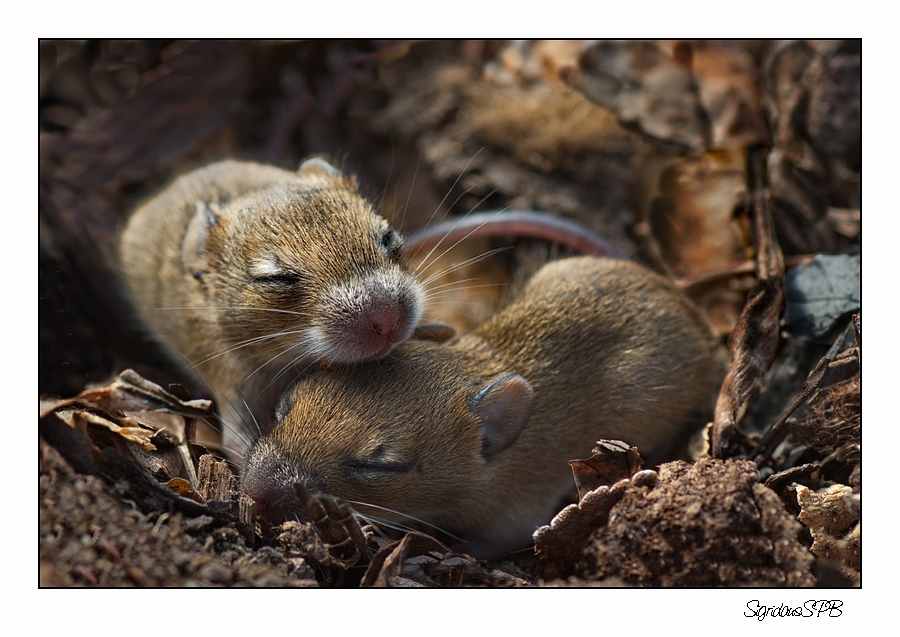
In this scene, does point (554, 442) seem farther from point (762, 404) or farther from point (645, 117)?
point (645, 117)

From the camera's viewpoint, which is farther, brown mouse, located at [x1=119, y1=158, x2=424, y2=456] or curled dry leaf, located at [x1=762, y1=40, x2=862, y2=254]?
curled dry leaf, located at [x1=762, y1=40, x2=862, y2=254]

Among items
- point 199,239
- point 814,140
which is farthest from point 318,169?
point 814,140

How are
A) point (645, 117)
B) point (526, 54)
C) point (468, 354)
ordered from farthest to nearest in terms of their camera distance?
1. point (526, 54)
2. point (645, 117)
3. point (468, 354)

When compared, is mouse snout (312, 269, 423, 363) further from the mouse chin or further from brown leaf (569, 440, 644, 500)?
brown leaf (569, 440, 644, 500)

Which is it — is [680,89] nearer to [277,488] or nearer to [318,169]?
[318,169]

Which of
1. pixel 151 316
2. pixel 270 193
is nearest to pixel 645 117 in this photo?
pixel 270 193

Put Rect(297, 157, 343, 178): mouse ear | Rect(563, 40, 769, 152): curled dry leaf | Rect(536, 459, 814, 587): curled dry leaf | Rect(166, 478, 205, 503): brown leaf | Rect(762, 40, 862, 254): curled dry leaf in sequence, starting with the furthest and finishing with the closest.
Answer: Rect(563, 40, 769, 152): curled dry leaf, Rect(297, 157, 343, 178): mouse ear, Rect(762, 40, 862, 254): curled dry leaf, Rect(166, 478, 205, 503): brown leaf, Rect(536, 459, 814, 587): curled dry leaf

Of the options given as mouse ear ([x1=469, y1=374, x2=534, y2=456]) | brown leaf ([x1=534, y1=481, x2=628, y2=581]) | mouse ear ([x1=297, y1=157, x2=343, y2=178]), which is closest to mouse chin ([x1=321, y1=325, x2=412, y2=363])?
mouse ear ([x1=469, y1=374, x2=534, y2=456])

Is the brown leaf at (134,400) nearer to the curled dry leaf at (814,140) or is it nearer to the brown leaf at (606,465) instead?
the brown leaf at (606,465)

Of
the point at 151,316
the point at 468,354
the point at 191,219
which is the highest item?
the point at 191,219
